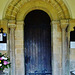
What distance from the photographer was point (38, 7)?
3.90 meters

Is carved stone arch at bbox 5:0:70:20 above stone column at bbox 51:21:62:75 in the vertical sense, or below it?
above

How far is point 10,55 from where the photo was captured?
3674mm

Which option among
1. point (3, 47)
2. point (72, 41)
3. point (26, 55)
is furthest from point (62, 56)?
point (3, 47)

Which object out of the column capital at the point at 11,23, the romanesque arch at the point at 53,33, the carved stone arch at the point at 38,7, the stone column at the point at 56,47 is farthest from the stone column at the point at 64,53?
the column capital at the point at 11,23

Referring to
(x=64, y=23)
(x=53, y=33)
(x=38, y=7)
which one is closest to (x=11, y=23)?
(x=38, y=7)

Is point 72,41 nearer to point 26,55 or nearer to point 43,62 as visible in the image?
point 43,62

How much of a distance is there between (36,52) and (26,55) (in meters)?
0.31

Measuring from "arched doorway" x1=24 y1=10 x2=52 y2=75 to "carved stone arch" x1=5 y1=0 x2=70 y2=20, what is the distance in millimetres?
192

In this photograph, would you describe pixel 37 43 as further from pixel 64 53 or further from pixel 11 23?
pixel 11 23

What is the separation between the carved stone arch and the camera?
3.59 meters

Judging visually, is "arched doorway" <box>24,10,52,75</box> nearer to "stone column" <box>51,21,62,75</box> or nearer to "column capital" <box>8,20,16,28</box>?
"stone column" <box>51,21,62,75</box>

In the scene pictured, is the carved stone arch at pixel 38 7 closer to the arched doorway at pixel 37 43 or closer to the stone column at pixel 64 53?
the arched doorway at pixel 37 43

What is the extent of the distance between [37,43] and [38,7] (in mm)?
1051

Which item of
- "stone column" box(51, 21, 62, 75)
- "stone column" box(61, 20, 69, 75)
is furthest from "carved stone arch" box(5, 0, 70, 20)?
"stone column" box(61, 20, 69, 75)
